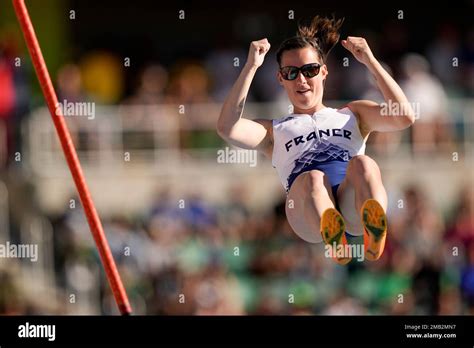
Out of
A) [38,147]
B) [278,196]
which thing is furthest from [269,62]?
[38,147]

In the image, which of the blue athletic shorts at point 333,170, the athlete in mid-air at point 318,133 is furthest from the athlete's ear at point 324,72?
the blue athletic shorts at point 333,170

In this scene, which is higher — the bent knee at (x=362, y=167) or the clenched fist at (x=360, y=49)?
the clenched fist at (x=360, y=49)

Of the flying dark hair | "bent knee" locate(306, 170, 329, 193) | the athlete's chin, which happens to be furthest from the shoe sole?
the flying dark hair

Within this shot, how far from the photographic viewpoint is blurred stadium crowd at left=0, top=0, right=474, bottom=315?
11.8 m

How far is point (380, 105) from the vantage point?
390 inches

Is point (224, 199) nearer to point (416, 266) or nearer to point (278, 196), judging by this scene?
point (278, 196)

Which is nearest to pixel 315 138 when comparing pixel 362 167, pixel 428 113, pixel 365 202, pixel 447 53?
pixel 362 167

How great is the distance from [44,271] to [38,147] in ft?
3.05

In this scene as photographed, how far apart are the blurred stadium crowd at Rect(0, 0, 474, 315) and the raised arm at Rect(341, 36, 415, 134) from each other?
1666 millimetres

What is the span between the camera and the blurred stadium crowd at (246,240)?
11812 millimetres

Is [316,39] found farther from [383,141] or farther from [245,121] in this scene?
[383,141]

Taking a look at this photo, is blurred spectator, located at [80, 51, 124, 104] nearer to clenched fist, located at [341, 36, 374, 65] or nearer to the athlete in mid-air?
the athlete in mid-air

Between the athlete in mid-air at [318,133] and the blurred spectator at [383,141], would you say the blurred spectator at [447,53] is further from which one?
the athlete in mid-air at [318,133]
